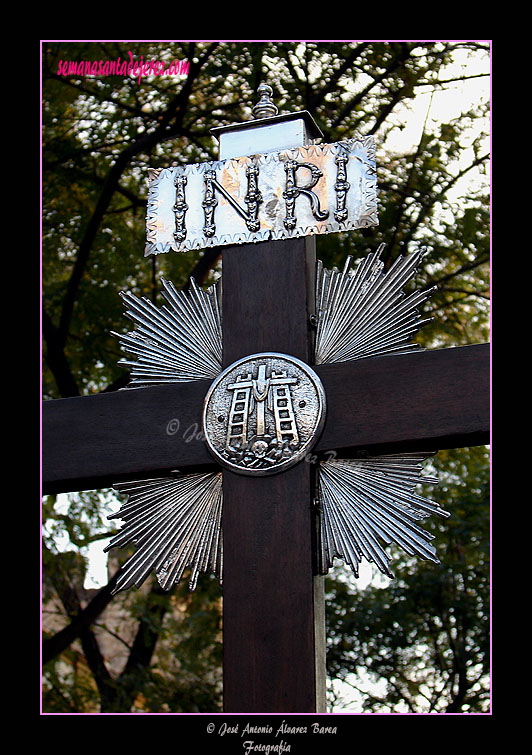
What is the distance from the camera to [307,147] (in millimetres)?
3047

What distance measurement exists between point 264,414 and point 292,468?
16 cm

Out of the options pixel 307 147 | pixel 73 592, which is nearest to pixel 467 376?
pixel 307 147

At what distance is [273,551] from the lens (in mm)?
2688

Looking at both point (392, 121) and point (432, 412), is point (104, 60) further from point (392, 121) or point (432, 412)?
point (432, 412)

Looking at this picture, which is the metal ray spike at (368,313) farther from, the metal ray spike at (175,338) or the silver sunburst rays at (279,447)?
the metal ray spike at (175,338)

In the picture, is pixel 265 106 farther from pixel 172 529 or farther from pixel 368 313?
pixel 172 529

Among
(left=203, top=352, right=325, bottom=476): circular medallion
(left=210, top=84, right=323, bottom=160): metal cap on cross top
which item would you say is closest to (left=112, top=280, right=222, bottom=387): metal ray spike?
(left=203, top=352, right=325, bottom=476): circular medallion

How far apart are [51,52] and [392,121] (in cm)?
185

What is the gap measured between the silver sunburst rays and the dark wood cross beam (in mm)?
49

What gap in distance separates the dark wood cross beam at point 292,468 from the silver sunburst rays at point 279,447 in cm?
5

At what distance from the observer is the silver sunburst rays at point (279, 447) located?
2695 millimetres

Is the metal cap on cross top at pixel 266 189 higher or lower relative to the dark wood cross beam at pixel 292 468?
higher

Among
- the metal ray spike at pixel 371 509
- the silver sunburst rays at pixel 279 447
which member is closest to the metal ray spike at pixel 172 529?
the silver sunburst rays at pixel 279 447

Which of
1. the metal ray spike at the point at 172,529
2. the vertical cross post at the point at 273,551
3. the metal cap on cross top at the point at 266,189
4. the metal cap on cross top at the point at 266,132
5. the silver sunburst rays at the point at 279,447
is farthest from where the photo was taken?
the metal cap on cross top at the point at 266,132
